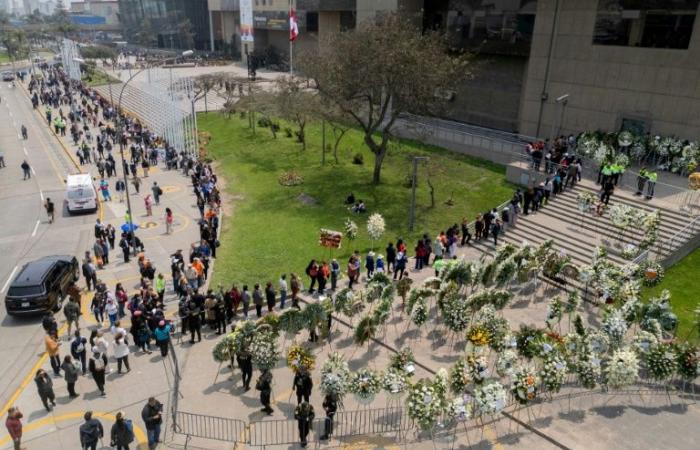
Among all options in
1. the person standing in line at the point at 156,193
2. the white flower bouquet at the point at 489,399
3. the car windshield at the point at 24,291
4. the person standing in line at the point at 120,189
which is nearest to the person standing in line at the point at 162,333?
the car windshield at the point at 24,291

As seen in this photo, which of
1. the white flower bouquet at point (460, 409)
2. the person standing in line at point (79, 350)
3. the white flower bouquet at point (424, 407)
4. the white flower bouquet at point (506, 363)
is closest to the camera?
the white flower bouquet at point (424, 407)

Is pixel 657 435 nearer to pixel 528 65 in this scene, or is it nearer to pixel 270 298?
pixel 270 298

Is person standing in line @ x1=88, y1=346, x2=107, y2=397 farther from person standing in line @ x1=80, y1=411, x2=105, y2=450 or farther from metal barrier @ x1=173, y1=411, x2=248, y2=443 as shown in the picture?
person standing in line @ x1=80, y1=411, x2=105, y2=450

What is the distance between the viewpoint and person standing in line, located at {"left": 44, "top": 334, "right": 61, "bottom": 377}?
14961 millimetres

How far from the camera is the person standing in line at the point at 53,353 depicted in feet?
49.1

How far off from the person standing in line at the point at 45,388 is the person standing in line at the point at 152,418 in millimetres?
3144

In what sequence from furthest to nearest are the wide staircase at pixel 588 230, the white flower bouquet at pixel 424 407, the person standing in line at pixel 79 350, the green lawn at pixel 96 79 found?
the green lawn at pixel 96 79, the wide staircase at pixel 588 230, the person standing in line at pixel 79 350, the white flower bouquet at pixel 424 407

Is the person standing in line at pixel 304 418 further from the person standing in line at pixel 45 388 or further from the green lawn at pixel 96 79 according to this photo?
the green lawn at pixel 96 79

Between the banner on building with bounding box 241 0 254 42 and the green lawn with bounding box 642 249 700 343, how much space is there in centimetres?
6022

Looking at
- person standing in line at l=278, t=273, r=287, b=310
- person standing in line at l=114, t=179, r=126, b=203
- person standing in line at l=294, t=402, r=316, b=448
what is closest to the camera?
person standing in line at l=294, t=402, r=316, b=448

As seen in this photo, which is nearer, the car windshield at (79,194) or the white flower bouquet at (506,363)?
the white flower bouquet at (506,363)

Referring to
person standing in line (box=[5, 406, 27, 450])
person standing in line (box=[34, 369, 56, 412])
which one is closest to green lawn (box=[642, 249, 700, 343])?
person standing in line (box=[34, 369, 56, 412])

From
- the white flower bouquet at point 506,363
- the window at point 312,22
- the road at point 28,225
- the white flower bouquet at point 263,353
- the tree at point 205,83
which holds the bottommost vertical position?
the road at point 28,225

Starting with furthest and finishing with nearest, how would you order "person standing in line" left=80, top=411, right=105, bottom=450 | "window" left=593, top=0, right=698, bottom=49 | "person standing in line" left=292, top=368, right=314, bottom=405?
"window" left=593, top=0, right=698, bottom=49 → "person standing in line" left=292, top=368, right=314, bottom=405 → "person standing in line" left=80, top=411, right=105, bottom=450
